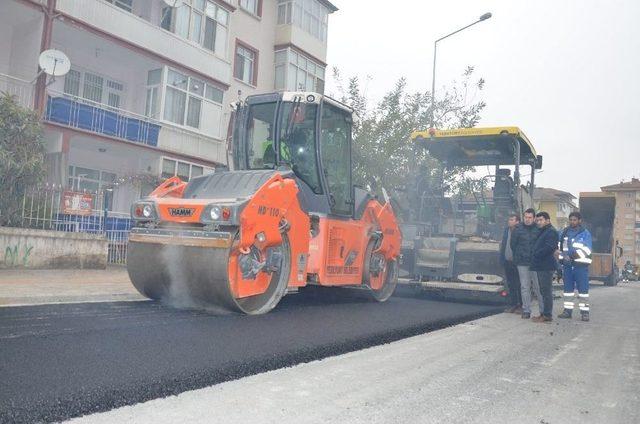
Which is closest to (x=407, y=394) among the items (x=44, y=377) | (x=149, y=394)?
(x=149, y=394)

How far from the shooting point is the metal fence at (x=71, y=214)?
9.53 m

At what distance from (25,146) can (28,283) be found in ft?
12.4

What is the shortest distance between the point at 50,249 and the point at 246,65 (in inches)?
470

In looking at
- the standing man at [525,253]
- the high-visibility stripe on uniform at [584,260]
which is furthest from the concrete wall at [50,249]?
the high-visibility stripe on uniform at [584,260]

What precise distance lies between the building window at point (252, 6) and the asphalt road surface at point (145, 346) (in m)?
15.4

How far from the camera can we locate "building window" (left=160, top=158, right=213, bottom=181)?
51.7 feet

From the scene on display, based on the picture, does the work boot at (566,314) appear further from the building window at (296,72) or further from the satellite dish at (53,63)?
the building window at (296,72)

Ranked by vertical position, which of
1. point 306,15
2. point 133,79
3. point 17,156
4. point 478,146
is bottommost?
point 17,156

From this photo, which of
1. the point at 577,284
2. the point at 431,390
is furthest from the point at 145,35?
the point at 431,390

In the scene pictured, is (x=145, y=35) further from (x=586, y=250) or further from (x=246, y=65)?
(x=586, y=250)

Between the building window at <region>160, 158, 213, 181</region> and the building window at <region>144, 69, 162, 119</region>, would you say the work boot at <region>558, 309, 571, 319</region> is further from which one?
the building window at <region>144, 69, 162, 119</region>

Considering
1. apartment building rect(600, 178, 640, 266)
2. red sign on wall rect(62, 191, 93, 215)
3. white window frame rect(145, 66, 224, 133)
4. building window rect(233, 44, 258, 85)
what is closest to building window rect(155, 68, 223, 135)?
white window frame rect(145, 66, 224, 133)

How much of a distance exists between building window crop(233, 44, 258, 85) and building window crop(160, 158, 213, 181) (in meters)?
4.18

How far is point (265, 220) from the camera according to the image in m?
5.43
